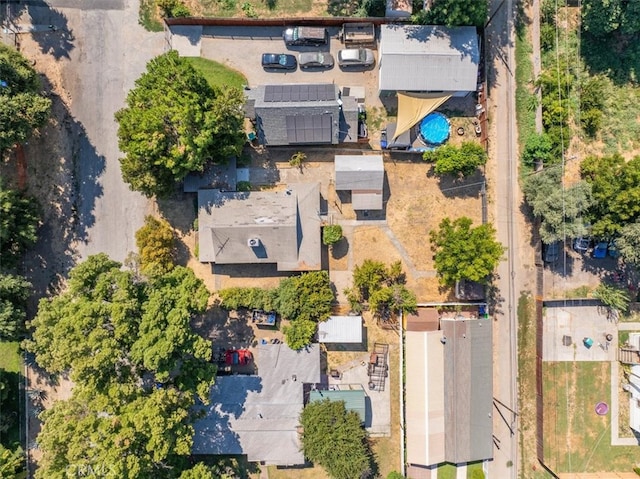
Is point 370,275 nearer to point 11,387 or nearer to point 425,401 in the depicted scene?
point 425,401

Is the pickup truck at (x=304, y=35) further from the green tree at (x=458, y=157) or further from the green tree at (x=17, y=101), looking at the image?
the green tree at (x=17, y=101)

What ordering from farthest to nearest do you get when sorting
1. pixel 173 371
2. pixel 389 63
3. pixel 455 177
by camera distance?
pixel 455 177, pixel 389 63, pixel 173 371

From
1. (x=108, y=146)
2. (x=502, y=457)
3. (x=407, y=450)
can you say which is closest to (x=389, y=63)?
(x=108, y=146)

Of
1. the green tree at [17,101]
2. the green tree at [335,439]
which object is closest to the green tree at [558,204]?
the green tree at [335,439]

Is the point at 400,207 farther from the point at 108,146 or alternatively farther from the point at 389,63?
the point at 108,146

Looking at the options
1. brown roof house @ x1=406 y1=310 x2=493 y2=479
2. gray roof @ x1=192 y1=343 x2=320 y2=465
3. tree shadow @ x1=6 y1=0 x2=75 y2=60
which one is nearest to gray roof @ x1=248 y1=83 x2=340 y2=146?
tree shadow @ x1=6 y1=0 x2=75 y2=60

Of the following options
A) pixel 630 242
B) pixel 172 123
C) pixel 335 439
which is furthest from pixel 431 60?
pixel 335 439
